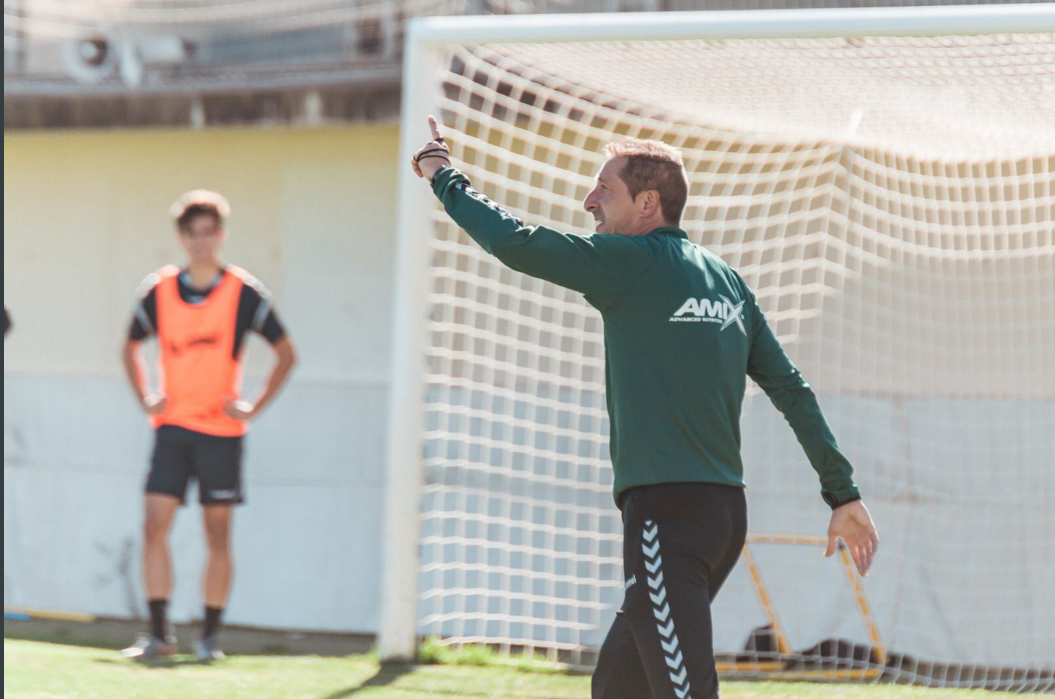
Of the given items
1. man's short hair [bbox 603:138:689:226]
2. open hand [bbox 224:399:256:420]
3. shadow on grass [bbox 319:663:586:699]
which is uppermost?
man's short hair [bbox 603:138:689:226]

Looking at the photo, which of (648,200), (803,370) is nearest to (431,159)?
(648,200)

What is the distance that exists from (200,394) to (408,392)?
35.2 inches

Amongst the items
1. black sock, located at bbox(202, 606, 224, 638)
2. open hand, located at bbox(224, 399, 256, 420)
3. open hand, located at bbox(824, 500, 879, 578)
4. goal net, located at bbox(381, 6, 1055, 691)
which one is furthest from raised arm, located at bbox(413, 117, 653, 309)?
black sock, located at bbox(202, 606, 224, 638)

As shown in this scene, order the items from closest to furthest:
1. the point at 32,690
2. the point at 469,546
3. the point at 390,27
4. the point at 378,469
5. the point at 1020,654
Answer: the point at 32,690 < the point at 1020,654 < the point at 469,546 < the point at 378,469 < the point at 390,27

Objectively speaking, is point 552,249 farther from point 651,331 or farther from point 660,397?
point 660,397

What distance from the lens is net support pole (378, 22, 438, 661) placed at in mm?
5004

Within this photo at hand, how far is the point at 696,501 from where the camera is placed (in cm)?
268

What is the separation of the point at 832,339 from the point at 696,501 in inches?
150

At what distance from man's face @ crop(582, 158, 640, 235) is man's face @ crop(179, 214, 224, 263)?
2779mm

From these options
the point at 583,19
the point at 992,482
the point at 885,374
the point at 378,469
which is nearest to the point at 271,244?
the point at 378,469

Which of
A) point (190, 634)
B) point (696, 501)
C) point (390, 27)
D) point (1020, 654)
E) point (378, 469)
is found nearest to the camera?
point (696, 501)

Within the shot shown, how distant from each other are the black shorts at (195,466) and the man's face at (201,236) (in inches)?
29.5

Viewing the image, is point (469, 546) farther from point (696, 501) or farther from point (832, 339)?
point (696, 501)

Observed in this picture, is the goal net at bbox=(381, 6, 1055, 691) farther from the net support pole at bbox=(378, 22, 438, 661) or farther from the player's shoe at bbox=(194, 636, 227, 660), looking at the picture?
the player's shoe at bbox=(194, 636, 227, 660)
